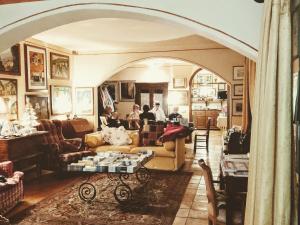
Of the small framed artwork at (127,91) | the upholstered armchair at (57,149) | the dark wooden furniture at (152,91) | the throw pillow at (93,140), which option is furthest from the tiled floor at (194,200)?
the small framed artwork at (127,91)

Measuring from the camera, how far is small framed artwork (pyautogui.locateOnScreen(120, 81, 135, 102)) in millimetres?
13039

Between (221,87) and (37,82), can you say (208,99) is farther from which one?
(37,82)

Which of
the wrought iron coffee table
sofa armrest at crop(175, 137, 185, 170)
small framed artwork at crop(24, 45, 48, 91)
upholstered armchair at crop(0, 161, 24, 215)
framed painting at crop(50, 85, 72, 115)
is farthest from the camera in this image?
framed painting at crop(50, 85, 72, 115)

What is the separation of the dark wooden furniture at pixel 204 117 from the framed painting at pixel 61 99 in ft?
24.3

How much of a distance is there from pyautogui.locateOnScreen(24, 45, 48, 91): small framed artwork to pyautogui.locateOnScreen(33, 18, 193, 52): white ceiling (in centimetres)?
33

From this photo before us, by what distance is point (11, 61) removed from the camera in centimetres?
634

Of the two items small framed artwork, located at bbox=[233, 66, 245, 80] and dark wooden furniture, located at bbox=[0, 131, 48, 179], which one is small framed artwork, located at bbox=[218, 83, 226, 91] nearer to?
small framed artwork, located at bbox=[233, 66, 245, 80]

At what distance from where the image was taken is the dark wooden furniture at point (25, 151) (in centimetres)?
529

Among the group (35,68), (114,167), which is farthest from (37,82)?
(114,167)

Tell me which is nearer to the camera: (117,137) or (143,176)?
(143,176)

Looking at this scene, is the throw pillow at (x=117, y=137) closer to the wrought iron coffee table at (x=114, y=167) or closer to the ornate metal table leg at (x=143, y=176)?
the ornate metal table leg at (x=143, y=176)

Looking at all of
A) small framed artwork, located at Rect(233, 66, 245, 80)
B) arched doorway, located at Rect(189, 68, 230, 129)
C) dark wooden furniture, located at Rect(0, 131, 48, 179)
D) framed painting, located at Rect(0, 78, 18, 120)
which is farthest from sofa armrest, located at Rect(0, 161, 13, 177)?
arched doorway, located at Rect(189, 68, 230, 129)

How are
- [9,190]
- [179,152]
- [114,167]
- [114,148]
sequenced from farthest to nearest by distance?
[114,148] < [179,152] < [114,167] < [9,190]

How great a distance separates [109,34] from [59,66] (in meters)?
2.09
